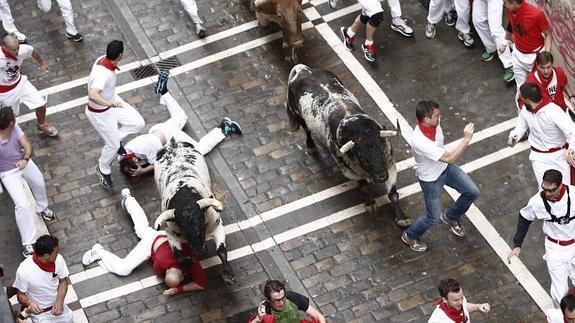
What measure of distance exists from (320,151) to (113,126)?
3108 mm

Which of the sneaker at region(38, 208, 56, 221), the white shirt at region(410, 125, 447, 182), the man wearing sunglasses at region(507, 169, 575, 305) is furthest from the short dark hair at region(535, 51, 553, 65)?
the sneaker at region(38, 208, 56, 221)

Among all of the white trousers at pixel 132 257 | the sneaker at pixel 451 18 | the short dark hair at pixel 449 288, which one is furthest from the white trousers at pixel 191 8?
the short dark hair at pixel 449 288

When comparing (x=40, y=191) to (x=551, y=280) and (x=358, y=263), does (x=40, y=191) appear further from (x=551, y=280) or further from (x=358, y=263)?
(x=551, y=280)

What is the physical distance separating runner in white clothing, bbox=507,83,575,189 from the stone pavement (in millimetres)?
1218

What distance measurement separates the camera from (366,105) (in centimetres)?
1917

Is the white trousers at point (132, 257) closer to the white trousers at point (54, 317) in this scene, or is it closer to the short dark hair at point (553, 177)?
the white trousers at point (54, 317)

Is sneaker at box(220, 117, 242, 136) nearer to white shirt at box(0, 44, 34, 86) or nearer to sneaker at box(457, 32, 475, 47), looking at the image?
white shirt at box(0, 44, 34, 86)

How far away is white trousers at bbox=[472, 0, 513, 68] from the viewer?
19.1 metres

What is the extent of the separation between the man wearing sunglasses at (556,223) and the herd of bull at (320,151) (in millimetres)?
2636

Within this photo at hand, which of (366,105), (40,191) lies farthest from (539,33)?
(40,191)

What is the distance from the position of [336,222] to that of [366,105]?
2.59 m

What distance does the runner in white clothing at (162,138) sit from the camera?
18203 millimetres

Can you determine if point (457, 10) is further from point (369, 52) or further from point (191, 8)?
point (191, 8)

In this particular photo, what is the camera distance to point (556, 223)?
14.4 m
